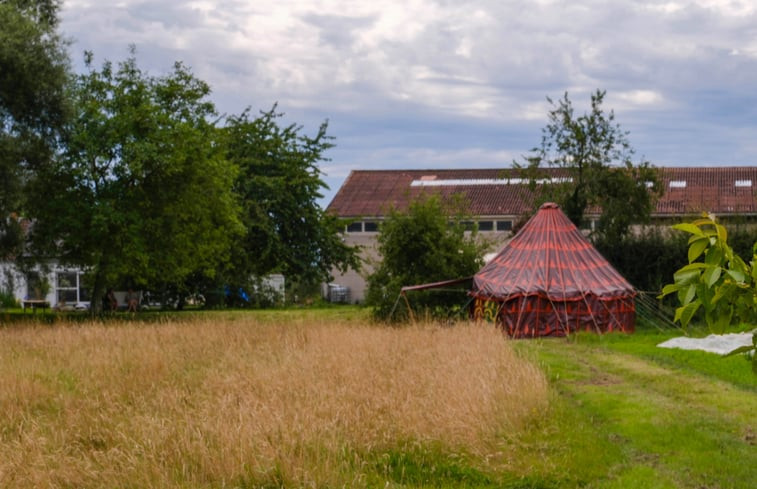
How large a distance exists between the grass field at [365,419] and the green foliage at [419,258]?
1018 cm

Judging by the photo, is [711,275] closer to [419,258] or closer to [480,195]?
[419,258]

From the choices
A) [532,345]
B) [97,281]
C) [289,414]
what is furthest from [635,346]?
[97,281]

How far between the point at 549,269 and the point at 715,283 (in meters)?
17.9

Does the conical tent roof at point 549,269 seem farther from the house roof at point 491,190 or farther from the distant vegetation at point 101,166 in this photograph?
the house roof at point 491,190

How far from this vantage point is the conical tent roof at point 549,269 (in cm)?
2364

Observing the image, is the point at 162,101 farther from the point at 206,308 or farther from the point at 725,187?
the point at 725,187

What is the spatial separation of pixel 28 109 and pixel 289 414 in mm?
19559

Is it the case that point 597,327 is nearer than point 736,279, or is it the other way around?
point 736,279

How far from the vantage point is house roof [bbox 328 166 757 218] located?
46.1 metres

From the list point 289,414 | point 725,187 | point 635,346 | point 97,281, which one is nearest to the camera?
point 289,414

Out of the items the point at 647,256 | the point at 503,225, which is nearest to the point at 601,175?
the point at 647,256

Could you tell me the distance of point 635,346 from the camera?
789 inches

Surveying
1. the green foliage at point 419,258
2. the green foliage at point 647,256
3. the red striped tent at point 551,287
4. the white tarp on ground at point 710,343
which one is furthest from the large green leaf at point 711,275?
the green foliage at point 647,256

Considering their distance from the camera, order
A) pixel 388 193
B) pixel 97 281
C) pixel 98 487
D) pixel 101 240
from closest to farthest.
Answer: pixel 98 487 → pixel 101 240 → pixel 97 281 → pixel 388 193
